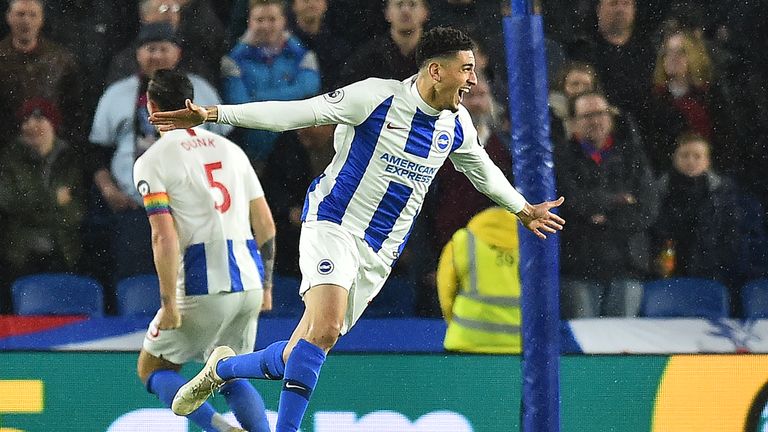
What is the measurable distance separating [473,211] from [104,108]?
1756 millimetres

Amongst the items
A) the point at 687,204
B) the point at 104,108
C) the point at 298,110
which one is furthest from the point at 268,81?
the point at 687,204

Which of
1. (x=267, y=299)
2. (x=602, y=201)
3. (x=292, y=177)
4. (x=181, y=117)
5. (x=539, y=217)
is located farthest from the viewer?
(x=292, y=177)

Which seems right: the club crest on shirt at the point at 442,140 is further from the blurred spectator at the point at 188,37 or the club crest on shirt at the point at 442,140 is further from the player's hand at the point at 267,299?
the blurred spectator at the point at 188,37

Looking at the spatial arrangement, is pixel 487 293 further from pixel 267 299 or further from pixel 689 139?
pixel 689 139

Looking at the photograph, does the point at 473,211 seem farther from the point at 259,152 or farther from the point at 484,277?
the point at 259,152

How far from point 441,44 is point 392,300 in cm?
154

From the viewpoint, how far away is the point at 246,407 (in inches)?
213

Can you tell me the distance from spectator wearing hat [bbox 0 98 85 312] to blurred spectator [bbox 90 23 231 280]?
16cm

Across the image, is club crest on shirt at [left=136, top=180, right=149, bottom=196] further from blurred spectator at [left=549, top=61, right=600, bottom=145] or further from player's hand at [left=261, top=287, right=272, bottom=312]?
blurred spectator at [left=549, top=61, right=600, bottom=145]

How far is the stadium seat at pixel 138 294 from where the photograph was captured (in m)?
5.93

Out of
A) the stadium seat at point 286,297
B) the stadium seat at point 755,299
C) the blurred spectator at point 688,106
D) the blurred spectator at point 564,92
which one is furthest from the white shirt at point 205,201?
the stadium seat at point 755,299

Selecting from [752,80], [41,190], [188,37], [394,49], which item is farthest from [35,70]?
[752,80]

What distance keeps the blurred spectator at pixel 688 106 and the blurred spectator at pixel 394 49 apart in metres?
1.11

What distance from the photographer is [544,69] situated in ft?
16.9
